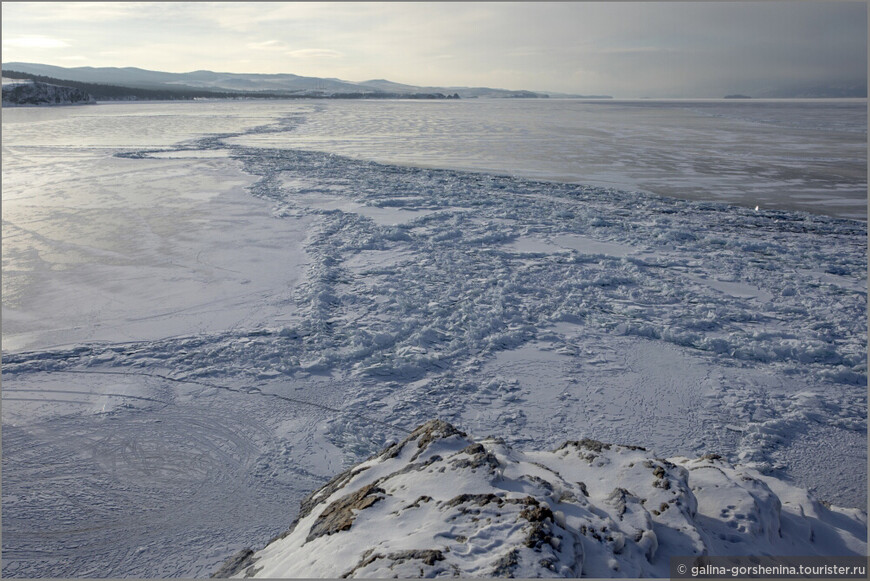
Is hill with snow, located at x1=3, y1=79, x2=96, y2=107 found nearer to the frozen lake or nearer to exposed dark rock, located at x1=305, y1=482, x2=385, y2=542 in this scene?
the frozen lake

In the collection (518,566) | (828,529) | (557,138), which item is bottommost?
(828,529)

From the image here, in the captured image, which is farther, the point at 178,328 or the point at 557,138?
the point at 557,138

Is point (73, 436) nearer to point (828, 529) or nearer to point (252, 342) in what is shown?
point (252, 342)

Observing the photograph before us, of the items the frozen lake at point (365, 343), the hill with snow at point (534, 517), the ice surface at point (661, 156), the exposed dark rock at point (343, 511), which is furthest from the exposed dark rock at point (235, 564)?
the ice surface at point (661, 156)

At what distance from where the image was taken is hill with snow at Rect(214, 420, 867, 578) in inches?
80.9

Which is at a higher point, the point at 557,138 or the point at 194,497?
the point at 557,138

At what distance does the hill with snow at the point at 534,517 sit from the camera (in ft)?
6.74

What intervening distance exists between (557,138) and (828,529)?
2171 cm

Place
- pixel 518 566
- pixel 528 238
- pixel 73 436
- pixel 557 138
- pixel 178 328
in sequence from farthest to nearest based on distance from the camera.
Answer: pixel 557 138, pixel 528 238, pixel 178 328, pixel 73 436, pixel 518 566

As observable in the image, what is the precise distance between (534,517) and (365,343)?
315 cm

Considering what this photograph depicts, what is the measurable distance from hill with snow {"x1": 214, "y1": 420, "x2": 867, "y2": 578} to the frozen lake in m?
0.63

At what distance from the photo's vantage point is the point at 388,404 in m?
4.18

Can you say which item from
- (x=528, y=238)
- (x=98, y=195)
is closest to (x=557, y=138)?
(x=528, y=238)

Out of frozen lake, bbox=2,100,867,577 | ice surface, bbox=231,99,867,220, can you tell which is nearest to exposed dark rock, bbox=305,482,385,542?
frozen lake, bbox=2,100,867,577
